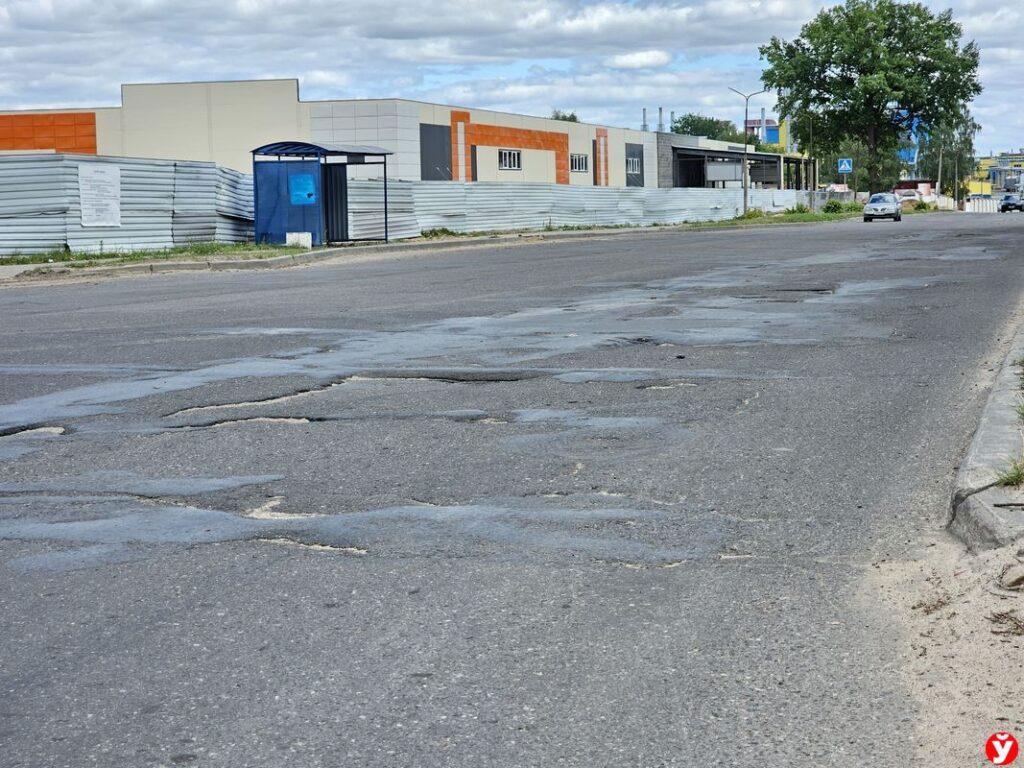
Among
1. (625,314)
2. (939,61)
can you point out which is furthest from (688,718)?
(939,61)

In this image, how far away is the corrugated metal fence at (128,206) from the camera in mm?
28516

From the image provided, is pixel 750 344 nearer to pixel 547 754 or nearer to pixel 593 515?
pixel 593 515

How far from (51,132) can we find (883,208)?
4232 centimetres

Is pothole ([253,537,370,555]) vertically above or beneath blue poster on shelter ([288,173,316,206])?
beneath

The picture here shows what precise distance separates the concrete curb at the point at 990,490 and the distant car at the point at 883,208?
6327 centimetres

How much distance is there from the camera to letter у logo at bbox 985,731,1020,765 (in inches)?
136

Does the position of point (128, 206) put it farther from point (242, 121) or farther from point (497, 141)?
point (497, 141)

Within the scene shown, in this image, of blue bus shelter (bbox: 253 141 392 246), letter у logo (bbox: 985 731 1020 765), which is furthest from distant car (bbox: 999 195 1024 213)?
letter у logo (bbox: 985 731 1020 765)

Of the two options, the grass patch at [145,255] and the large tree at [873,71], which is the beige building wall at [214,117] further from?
the large tree at [873,71]

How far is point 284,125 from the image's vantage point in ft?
213

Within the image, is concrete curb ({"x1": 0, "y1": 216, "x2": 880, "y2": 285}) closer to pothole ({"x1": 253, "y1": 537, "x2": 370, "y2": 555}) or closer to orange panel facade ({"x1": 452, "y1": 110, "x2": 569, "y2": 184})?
pothole ({"x1": 253, "y1": 537, "x2": 370, "y2": 555})

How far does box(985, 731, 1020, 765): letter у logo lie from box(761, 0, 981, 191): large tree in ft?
338

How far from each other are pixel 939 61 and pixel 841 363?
9943 cm

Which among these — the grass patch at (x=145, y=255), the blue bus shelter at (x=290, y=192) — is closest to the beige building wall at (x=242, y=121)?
the blue bus shelter at (x=290, y=192)
